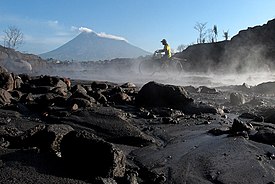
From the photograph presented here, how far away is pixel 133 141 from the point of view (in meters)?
5.40

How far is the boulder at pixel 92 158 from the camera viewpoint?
356 cm

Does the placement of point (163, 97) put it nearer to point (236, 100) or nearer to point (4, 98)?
point (236, 100)

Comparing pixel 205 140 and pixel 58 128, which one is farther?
pixel 205 140

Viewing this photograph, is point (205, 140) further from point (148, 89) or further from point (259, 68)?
point (259, 68)

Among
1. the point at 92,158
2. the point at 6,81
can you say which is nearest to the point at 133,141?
the point at 92,158

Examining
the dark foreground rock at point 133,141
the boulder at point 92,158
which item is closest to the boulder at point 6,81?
the dark foreground rock at point 133,141

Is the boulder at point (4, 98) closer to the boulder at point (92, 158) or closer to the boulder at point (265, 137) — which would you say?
the boulder at point (92, 158)

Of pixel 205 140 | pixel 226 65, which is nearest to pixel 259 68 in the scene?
pixel 226 65

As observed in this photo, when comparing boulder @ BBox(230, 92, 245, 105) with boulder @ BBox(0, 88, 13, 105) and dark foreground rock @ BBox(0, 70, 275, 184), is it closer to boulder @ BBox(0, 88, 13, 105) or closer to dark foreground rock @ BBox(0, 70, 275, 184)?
dark foreground rock @ BBox(0, 70, 275, 184)

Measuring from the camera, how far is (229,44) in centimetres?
4856

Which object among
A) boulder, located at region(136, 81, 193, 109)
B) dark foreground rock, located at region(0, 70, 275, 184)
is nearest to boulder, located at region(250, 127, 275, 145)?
dark foreground rock, located at region(0, 70, 275, 184)

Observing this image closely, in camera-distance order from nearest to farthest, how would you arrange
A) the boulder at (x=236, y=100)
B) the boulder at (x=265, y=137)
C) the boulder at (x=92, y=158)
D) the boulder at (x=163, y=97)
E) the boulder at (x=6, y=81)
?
the boulder at (x=92, y=158) → the boulder at (x=265, y=137) → the boulder at (x=163, y=97) → the boulder at (x=6, y=81) → the boulder at (x=236, y=100)

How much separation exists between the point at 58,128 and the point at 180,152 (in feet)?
5.41

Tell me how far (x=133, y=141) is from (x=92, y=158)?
1.83m
